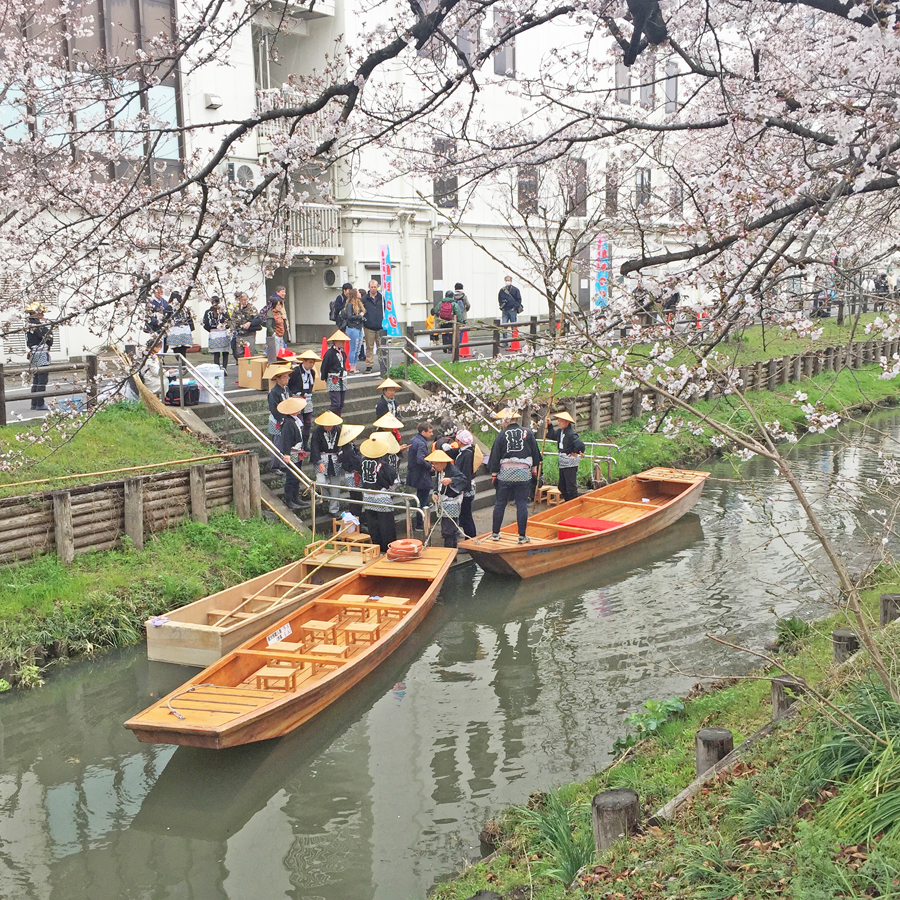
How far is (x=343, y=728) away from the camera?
8711 mm

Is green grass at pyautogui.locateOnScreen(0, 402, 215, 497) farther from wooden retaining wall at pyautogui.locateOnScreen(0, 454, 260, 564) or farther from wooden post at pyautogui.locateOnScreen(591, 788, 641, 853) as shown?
wooden post at pyautogui.locateOnScreen(591, 788, 641, 853)

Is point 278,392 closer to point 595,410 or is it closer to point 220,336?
point 220,336

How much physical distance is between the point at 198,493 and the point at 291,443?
1655 mm

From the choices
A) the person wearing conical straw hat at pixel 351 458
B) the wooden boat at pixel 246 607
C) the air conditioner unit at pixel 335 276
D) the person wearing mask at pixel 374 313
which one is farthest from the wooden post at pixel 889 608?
the air conditioner unit at pixel 335 276

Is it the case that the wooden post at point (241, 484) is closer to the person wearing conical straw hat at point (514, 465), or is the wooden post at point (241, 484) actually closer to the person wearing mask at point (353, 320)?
the person wearing conical straw hat at point (514, 465)

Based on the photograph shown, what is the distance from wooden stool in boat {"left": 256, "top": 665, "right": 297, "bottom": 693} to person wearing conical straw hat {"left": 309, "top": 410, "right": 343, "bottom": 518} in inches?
183

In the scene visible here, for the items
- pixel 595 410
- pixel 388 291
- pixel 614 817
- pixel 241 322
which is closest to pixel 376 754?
pixel 614 817

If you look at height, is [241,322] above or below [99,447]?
above

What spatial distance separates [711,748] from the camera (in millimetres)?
5508

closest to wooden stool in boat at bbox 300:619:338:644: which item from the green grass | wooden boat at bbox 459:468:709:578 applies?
wooden boat at bbox 459:468:709:578

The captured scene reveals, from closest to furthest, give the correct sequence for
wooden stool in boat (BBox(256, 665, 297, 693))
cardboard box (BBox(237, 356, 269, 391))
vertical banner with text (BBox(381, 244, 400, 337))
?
wooden stool in boat (BBox(256, 665, 297, 693)) < cardboard box (BBox(237, 356, 269, 391)) < vertical banner with text (BBox(381, 244, 400, 337))

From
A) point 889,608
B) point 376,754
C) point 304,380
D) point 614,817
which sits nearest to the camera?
point 614,817

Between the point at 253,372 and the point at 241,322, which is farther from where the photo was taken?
the point at 241,322

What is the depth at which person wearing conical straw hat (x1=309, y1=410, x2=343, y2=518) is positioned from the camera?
43.7 feet
